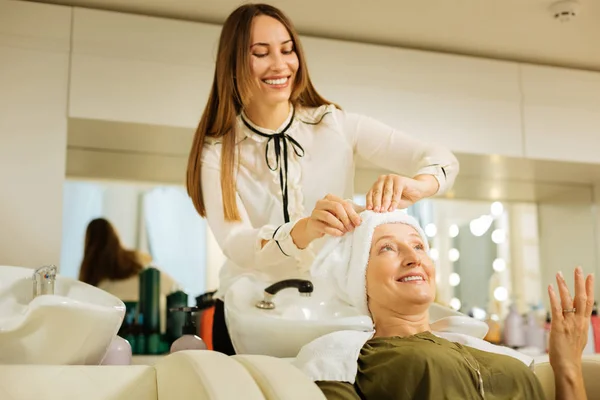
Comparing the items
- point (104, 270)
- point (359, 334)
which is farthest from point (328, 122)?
point (104, 270)

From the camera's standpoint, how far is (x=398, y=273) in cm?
151

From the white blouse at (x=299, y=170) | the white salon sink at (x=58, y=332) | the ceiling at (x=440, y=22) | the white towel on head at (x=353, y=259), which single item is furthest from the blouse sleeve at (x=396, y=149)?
the ceiling at (x=440, y=22)

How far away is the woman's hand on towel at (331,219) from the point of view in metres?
1.48

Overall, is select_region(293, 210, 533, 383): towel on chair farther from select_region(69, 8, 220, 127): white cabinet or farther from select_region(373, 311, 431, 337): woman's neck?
select_region(69, 8, 220, 127): white cabinet

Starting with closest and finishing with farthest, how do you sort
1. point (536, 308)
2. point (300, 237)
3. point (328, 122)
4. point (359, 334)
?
point (359, 334) → point (300, 237) → point (328, 122) → point (536, 308)

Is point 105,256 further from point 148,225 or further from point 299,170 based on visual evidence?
point 299,170

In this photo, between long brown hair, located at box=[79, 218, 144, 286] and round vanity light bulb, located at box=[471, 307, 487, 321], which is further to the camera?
round vanity light bulb, located at box=[471, 307, 487, 321]

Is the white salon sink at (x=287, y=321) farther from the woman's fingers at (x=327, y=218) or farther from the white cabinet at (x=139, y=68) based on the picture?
the white cabinet at (x=139, y=68)

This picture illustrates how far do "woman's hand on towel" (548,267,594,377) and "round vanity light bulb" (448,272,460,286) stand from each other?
83.9 inches

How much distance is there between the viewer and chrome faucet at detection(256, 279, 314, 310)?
158cm

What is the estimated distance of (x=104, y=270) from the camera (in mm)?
3004

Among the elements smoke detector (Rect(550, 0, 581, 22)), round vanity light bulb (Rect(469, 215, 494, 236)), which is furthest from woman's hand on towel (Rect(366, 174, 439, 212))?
round vanity light bulb (Rect(469, 215, 494, 236))

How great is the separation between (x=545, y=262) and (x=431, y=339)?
2612mm

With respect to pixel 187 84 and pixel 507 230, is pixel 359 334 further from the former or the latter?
pixel 507 230
